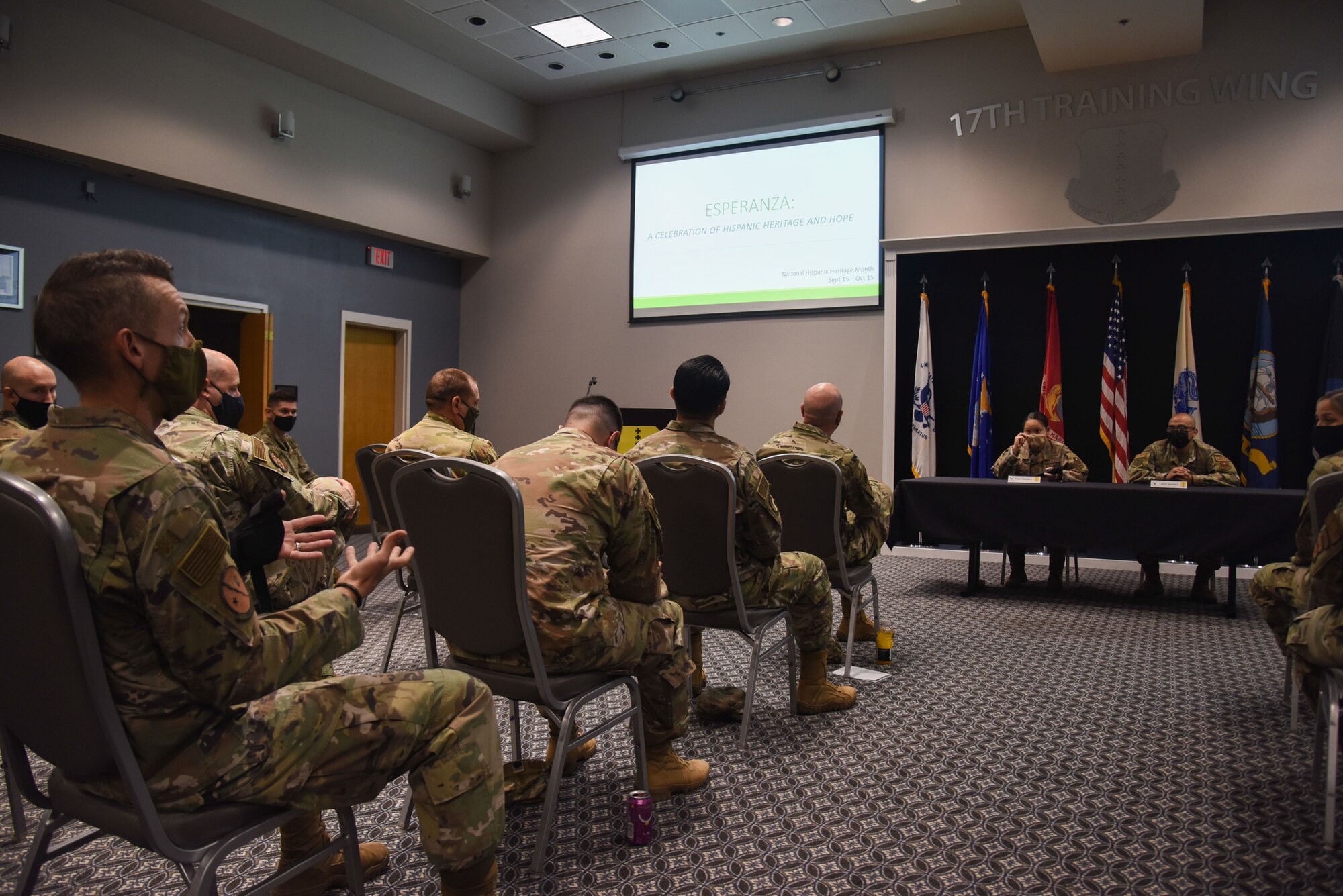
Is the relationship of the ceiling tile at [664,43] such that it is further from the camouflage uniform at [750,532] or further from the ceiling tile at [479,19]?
the camouflage uniform at [750,532]

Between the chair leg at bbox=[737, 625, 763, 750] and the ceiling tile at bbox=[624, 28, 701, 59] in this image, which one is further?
the ceiling tile at bbox=[624, 28, 701, 59]

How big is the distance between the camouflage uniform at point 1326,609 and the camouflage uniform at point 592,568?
1604 mm

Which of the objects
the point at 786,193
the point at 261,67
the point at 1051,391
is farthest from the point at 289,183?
the point at 1051,391

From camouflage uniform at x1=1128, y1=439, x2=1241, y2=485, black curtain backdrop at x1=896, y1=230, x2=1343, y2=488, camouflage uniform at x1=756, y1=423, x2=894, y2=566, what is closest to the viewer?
camouflage uniform at x1=756, y1=423, x2=894, y2=566

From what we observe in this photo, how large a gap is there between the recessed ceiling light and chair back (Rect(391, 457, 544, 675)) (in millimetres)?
6354

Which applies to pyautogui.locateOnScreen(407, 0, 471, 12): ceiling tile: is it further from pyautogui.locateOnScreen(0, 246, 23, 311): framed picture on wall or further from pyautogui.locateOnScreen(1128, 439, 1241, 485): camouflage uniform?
pyautogui.locateOnScreen(1128, 439, 1241, 485): camouflage uniform

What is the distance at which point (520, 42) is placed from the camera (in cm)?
764

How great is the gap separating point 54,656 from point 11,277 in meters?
5.89

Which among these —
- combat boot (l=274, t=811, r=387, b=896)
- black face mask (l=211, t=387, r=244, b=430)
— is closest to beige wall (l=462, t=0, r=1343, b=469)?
black face mask (l=211, t=387, r=244, b=430)

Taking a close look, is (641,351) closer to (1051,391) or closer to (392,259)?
(392,259)

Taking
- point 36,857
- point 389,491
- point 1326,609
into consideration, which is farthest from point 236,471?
point 1326,609

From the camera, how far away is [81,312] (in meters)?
1.23

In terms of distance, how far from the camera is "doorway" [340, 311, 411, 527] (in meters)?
8.38

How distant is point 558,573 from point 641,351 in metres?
6.96
